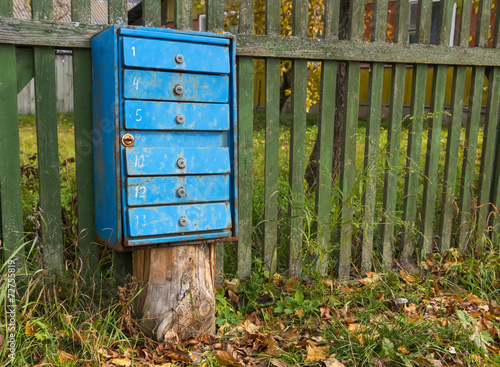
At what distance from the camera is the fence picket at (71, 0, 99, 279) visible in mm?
2516

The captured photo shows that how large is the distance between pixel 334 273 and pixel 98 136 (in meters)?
1.89

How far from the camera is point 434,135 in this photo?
11.8 feet

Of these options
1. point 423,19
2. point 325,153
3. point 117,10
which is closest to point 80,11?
point 117,10

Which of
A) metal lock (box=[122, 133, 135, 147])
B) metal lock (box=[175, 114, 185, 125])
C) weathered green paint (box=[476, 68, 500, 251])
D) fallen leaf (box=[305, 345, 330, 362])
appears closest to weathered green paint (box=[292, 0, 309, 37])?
metal lock (box=[175, 114, 185, 125])

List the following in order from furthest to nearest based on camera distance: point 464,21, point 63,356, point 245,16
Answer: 1. point 464,21
2. point 245,16
3. point 63,356

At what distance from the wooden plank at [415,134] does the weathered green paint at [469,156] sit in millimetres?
462

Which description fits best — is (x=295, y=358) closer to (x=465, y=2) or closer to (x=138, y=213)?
(x=138, y=213)

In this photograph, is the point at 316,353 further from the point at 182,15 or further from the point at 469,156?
the point at 469,156

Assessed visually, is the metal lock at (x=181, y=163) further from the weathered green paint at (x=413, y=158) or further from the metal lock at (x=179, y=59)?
the weathered green paint at (x=413, y=158)

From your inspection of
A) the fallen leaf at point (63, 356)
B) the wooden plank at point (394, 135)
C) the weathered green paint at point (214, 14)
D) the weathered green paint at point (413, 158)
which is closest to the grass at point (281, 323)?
the fallen leaf at point (63, 356)

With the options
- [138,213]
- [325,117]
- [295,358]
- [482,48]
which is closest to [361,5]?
[325,117]

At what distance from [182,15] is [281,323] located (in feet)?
5.88

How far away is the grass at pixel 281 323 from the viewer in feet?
7.35

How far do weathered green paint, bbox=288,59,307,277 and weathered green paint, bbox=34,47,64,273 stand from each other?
1.37m
